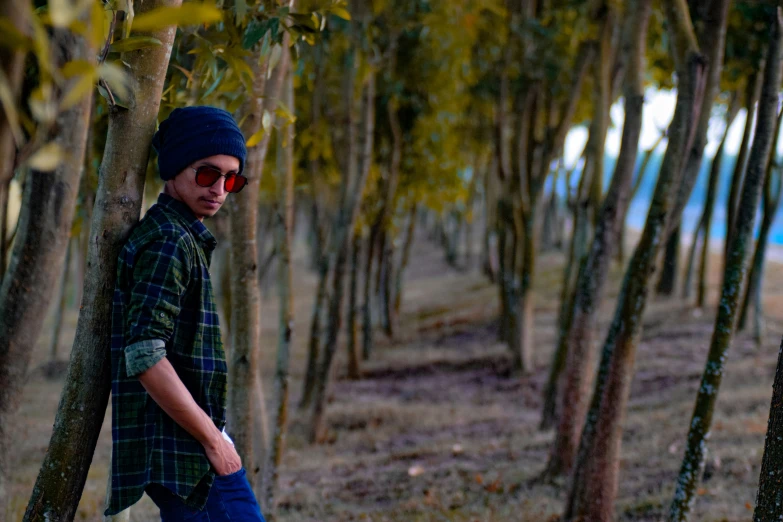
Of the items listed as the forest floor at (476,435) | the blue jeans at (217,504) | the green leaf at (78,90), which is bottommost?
the forest floor at (476,435)

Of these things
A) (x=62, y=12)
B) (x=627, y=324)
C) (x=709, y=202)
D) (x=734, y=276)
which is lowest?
(x=627, y=324)

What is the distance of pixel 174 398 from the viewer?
2234 millimetres

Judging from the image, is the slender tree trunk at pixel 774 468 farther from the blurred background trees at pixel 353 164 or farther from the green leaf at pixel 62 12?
the green leaf at pixel 62 12

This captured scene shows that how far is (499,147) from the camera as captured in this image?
42.7 feet

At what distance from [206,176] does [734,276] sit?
3303 mm

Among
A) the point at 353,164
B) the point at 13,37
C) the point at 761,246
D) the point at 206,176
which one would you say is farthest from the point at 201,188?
the point at 761,246

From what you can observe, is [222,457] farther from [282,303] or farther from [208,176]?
[282,303]

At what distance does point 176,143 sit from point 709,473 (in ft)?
18.9

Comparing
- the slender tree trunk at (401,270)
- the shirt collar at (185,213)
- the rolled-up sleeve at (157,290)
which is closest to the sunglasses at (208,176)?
the shirt collar at (185,213)

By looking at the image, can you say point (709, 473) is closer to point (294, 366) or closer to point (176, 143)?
point (176, 143)

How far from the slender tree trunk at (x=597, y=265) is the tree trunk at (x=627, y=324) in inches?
22.9

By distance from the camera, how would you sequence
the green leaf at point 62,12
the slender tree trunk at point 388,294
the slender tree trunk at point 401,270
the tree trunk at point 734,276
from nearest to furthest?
the green leaf at point 62,12, the tree trunk at point 734,276, the slender tree trunk at point 388,294, the slender tree trunk at point 401,270

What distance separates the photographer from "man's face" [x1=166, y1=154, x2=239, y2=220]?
2.48 m

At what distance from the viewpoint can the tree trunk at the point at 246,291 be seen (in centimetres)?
407
